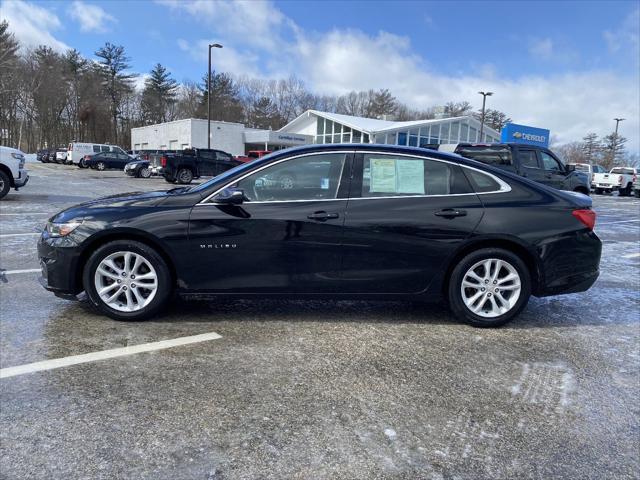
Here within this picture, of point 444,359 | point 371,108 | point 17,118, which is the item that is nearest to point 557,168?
point 444,359

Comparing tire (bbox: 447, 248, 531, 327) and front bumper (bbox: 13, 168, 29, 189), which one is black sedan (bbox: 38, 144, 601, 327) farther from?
front bumper (bbox: 13, 168, 29, 189)

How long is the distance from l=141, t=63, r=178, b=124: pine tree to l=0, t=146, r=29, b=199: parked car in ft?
218

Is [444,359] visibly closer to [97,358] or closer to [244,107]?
[97,358]

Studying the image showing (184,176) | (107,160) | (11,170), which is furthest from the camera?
(107,160)

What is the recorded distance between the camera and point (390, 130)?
39.7m

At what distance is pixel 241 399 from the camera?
2.77 meters

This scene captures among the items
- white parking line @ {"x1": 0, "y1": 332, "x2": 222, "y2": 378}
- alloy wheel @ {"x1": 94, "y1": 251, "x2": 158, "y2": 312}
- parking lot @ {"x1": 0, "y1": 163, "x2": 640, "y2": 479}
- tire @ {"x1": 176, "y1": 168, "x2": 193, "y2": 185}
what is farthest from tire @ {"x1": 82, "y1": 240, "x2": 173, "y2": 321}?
tire @ {"x1": 176, "y1": 168, "x2": 193, "y2": 185}

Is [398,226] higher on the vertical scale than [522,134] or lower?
lower

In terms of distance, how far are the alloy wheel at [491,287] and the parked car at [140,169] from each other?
25.5 meters

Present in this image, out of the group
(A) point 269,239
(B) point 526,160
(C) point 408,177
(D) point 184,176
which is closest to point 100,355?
(A) point 269,239

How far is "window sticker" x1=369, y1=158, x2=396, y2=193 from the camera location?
4043 mm

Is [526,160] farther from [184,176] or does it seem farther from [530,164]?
[184,176]

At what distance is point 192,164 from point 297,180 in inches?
783

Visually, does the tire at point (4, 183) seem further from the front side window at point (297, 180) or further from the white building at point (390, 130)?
the white building at point (390, 130)
